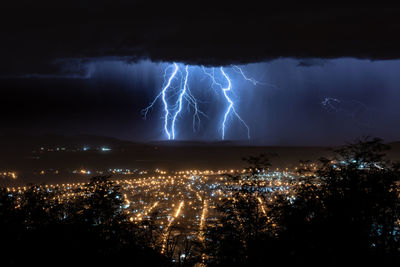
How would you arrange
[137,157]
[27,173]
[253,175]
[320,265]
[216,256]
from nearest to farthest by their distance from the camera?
[320,265] → [216,256] → [253,175] → [27,173] → [137,157]

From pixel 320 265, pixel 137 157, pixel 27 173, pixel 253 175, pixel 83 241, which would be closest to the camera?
pixel 320 265

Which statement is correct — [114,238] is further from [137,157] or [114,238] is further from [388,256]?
[137,157]

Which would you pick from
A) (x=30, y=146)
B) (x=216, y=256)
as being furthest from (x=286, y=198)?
(x=30, y=146)

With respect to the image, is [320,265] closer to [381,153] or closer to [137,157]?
[381,153]

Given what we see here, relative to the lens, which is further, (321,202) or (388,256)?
(321,202)

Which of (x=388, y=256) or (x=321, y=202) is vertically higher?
(x=321, y=202)

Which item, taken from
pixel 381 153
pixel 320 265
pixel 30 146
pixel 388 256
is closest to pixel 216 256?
pixel 320 265
